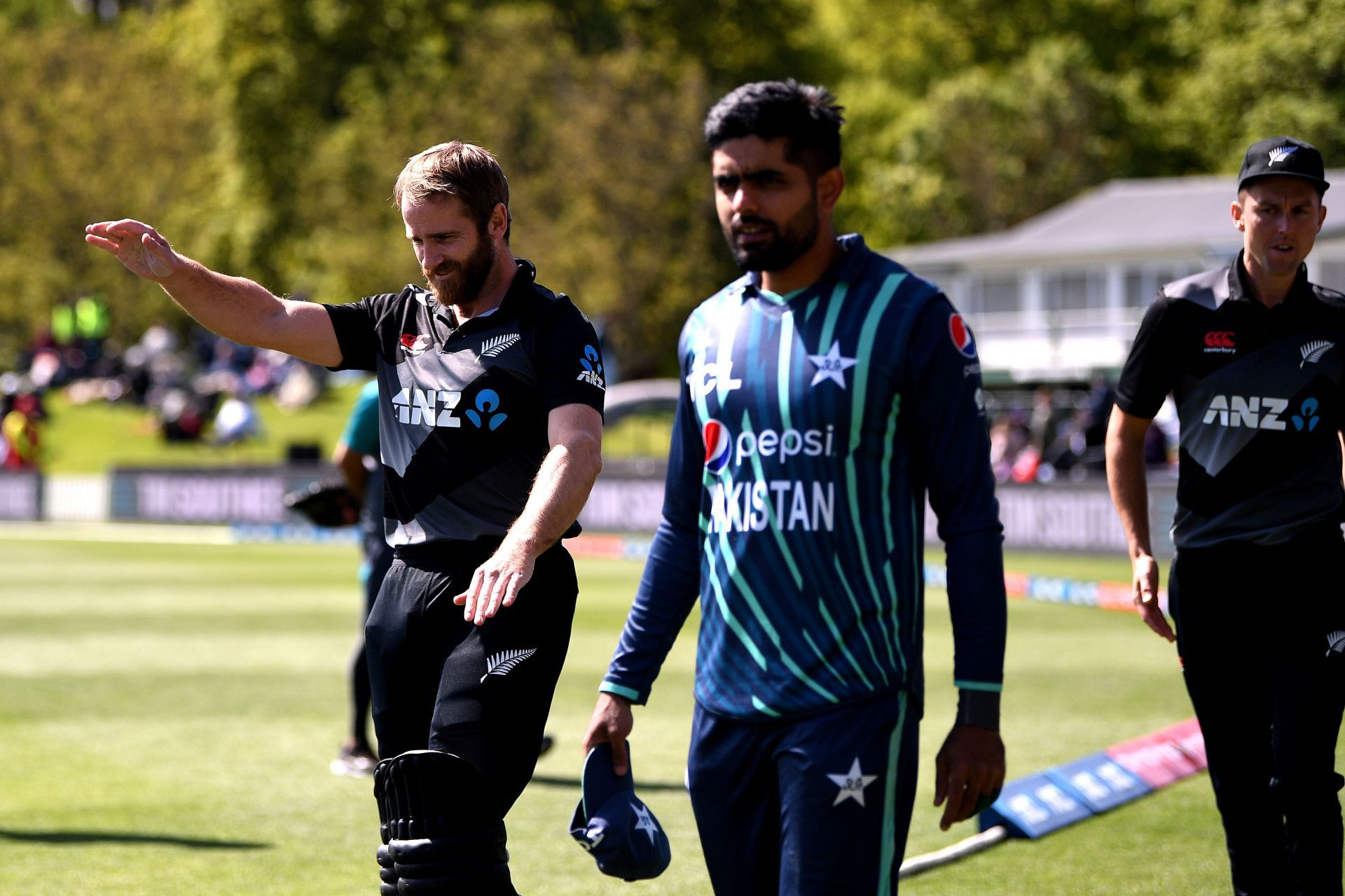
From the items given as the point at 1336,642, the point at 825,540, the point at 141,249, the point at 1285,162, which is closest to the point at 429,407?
the point at 141,249

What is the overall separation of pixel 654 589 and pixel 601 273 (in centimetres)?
4521

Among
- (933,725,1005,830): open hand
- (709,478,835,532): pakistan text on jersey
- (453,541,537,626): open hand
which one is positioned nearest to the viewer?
(933,725,1005,830): open hand

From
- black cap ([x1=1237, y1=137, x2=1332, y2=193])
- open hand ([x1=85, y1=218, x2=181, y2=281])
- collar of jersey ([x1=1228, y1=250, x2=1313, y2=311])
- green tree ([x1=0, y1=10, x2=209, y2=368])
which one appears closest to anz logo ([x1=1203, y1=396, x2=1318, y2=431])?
collar of jersey ([x1=1228, y1=250, x2=1313, y2=311])

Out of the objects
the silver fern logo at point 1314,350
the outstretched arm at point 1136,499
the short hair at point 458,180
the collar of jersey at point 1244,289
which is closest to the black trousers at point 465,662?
the short hair at point 458,180

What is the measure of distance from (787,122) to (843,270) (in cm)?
32

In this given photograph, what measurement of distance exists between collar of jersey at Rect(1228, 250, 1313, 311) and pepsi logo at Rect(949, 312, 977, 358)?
1901 mm

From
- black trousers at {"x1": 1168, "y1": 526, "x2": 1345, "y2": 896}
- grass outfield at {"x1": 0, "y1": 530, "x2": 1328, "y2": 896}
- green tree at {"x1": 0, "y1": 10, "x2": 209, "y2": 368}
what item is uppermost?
green tree at {"x1": 0, "y1": 10, "x2": 209, "y2": 368}

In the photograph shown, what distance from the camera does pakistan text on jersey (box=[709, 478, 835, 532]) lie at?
3771 millimetres

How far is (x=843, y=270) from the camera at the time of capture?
3877 mm

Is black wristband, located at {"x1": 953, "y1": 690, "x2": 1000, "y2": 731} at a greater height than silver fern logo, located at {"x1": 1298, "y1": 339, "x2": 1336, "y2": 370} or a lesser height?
lesser

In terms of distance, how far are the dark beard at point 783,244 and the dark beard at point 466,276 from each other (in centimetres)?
113

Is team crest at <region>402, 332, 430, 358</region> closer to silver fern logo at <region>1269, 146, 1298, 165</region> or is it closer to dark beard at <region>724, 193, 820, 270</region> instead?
dark beard at <region>724, 193, 820, 270</region>

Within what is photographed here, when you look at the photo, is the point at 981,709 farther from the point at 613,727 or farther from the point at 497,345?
the point at 497,345

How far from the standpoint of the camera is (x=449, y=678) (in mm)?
4758
